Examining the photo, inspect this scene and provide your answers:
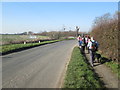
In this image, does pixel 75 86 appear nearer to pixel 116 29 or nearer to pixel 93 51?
pixel 116 29

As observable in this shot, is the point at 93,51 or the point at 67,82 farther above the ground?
Answer: the point at 93,51

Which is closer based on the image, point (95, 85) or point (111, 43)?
point (95, 85)

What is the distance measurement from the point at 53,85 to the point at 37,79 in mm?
1100

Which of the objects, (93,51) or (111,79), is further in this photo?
(93,51)

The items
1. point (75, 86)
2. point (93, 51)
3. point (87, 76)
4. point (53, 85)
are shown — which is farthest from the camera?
point (93, 51)

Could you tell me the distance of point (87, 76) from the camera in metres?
7.16

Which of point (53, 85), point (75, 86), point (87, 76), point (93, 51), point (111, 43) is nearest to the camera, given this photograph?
point (75, 86)

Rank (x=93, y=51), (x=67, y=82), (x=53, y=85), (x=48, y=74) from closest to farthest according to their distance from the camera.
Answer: (x=67, y=82), (x=53, y=85), (x=48, y=74), (x=93, y=51)

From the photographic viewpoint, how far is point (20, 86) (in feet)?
21.8

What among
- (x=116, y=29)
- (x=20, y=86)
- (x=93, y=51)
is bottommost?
(x=20, y=86)

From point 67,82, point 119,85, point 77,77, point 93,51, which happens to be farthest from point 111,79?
point 93,51

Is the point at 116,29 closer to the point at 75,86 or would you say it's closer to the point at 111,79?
the point at 111,79

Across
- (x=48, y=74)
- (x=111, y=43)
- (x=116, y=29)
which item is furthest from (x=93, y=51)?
(x=48, y=74)

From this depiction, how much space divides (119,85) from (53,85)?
7.90 ft
